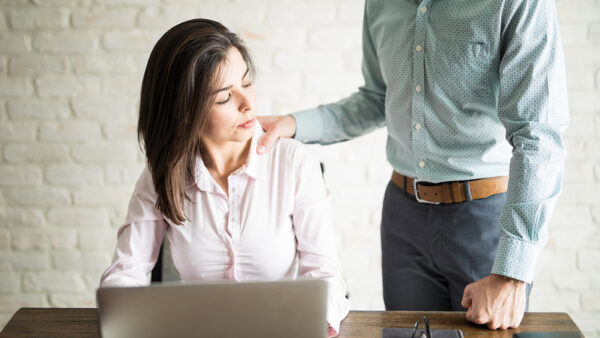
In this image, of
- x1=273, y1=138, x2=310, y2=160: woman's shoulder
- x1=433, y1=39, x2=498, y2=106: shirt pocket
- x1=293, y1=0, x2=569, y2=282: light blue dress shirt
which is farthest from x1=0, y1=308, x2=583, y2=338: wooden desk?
x1=433, y1=39, x2=498, y2=106: shirt pocket

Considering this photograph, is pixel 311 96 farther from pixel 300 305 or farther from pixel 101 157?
pixel 300 305

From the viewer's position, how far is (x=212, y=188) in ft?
4.51

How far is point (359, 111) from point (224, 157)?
0.47 m

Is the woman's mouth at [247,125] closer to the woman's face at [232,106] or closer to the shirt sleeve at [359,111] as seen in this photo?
the woman's face at [232,106]

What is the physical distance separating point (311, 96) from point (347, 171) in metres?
0.34

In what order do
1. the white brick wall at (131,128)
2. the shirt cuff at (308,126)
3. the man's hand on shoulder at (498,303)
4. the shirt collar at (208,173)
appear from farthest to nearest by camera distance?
1. the white brick wall at (131,128)
2. the shirt cuff at (308,126)
3. the shirt collar at (208,173)
4. the man's hand on shoulder at (498,303)

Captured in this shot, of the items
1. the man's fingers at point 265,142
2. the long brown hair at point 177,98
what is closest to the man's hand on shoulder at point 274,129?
the man's fingers at point 265,142

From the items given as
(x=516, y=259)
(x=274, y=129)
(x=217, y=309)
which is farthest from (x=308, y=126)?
(x=217, y=309)

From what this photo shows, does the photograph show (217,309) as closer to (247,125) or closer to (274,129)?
(247,125)

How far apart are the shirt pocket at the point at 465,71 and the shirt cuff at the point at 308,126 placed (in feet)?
1.24

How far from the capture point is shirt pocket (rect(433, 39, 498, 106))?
4.41ft

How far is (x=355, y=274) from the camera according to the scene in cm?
243

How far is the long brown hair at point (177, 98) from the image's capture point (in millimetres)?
1274

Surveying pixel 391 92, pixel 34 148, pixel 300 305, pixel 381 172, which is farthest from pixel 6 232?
pixel 300 305
